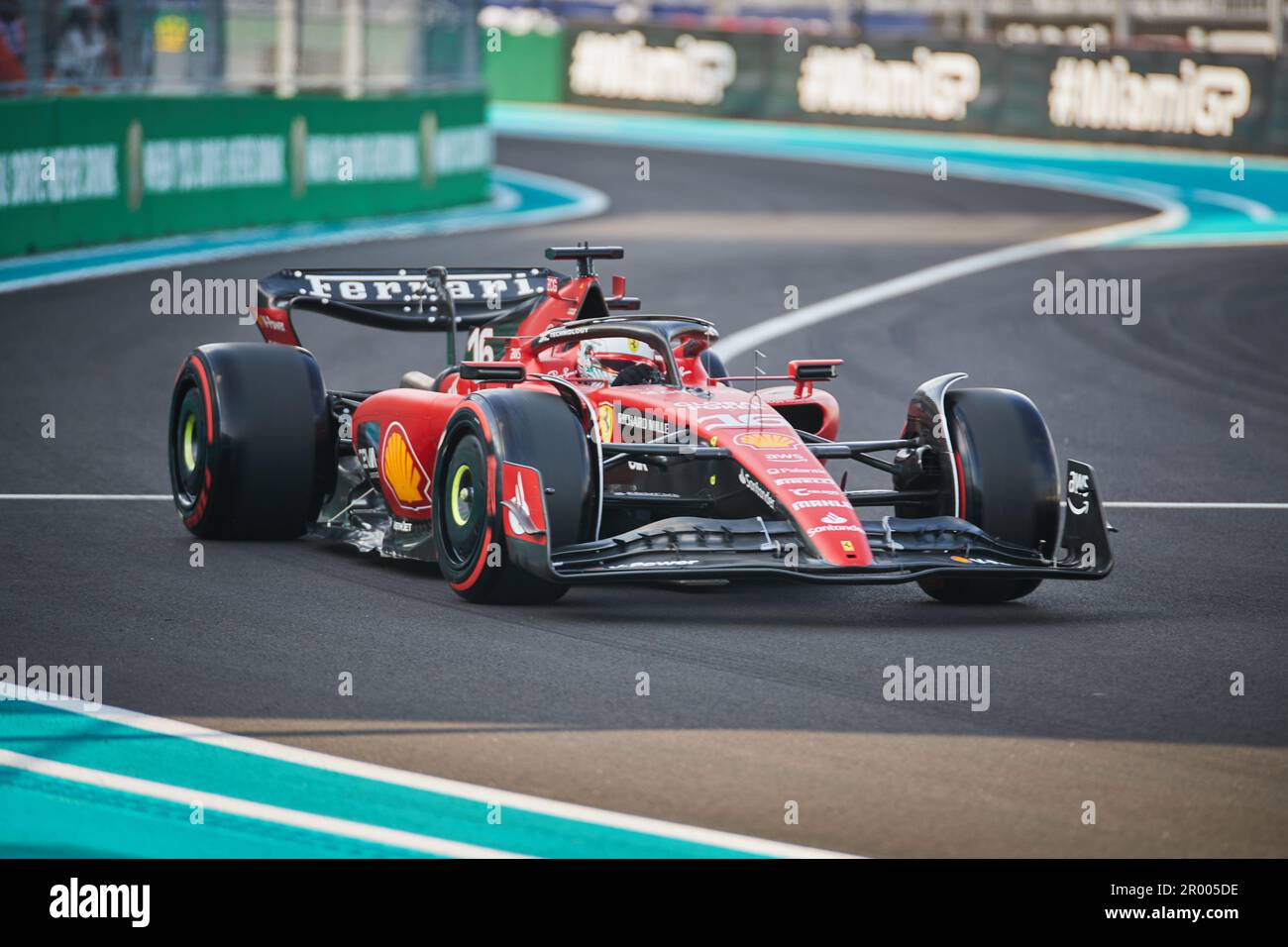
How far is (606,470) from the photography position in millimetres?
9469

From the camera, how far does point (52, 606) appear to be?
8852 mm

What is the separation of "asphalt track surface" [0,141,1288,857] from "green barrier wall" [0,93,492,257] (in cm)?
595

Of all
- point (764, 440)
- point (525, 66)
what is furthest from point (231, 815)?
point (525, 66)

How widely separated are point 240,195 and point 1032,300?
30.4ft

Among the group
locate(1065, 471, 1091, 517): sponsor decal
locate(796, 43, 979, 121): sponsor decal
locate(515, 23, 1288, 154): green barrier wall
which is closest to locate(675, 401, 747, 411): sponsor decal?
locate(1065, 471, 1091, 517): sponsor decal

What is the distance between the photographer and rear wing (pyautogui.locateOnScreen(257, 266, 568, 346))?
11305 millimetres

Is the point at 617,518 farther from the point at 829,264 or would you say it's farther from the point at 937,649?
the point at 829,264

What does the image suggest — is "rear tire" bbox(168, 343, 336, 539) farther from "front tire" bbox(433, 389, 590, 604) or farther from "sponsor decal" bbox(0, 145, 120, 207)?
"sponsor decal" bbox(0, 145, 120, 207)

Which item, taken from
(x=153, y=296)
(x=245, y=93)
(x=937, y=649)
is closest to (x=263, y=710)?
(x=937, y=649)

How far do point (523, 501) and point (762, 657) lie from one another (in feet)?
3.85

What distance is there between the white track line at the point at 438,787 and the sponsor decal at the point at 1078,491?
3509 millimetres
